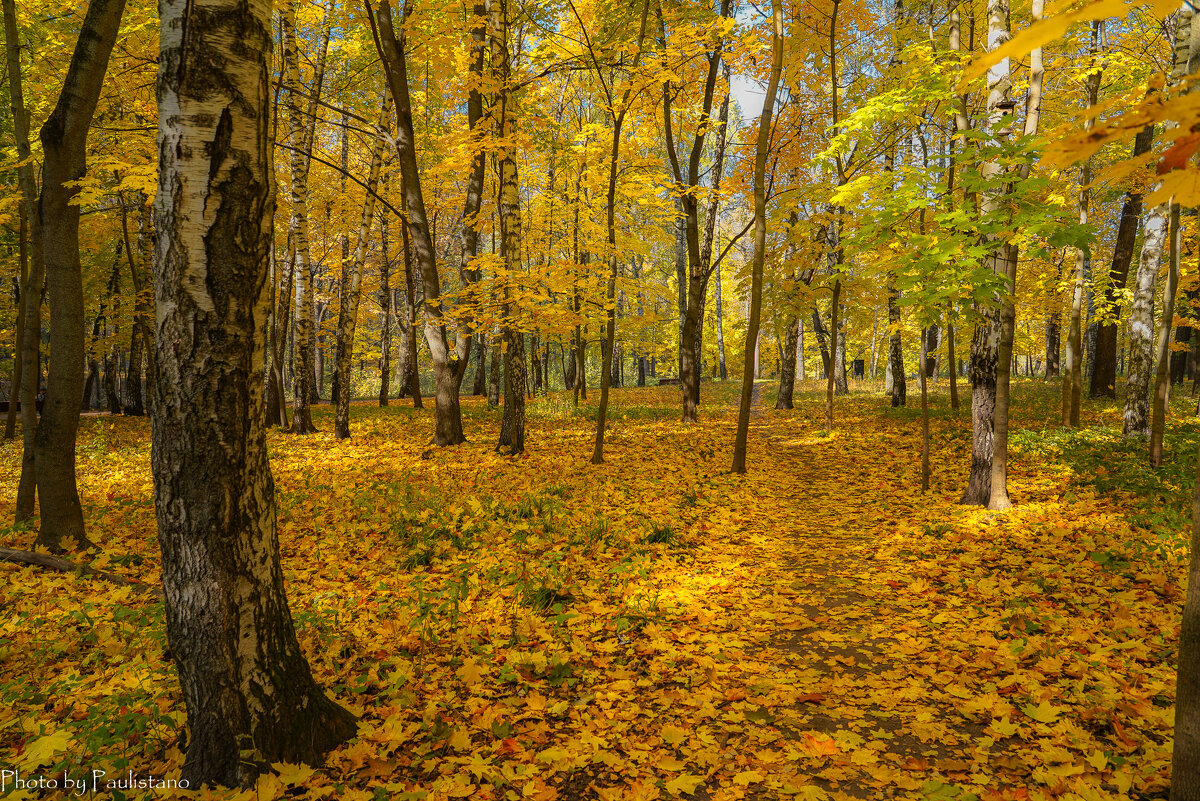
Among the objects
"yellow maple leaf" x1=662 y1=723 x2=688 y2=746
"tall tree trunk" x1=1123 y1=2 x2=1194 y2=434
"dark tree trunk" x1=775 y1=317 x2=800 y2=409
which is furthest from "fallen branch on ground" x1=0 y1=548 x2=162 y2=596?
"dark tree trunk" x1=775 y1=317 x2=800 y2=409

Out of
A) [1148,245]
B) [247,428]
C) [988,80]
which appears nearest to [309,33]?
[988,80]

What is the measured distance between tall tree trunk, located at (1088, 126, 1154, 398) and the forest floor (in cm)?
446

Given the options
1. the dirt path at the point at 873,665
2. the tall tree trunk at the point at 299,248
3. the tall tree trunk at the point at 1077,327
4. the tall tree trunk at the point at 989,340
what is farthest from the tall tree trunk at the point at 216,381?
the tall tree trunk at the point at 1077,327

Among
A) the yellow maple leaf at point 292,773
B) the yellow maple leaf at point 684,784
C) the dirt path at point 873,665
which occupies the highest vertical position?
the yellow maple leaf at point 292,773

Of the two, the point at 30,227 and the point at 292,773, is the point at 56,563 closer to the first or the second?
the point at 30,227

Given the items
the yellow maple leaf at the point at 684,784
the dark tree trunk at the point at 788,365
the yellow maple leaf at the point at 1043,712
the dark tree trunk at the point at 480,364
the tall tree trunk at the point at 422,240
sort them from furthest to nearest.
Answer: the dark tree trunk at the point at 480,364 → the dark tree trunk at the point at 788,365 → the tall tree trunk at the point at 422,240 → the yellow maple leaf at the point at 1043,712 → the yellow maple leaf at the point at 684,784

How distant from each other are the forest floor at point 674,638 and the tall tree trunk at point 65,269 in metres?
0.70

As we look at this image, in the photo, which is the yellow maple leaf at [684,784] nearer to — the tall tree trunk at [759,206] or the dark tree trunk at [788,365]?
Result: the tall tree trunk at [759,206]

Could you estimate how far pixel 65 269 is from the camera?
17.5 ft

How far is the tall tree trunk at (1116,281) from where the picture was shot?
1149 centimetres

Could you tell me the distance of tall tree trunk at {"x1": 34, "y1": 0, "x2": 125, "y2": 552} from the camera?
16.0 feet

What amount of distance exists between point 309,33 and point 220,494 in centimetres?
1934

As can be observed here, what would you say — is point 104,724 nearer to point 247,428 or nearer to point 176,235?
point 247,428

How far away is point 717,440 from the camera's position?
12.0 meters
